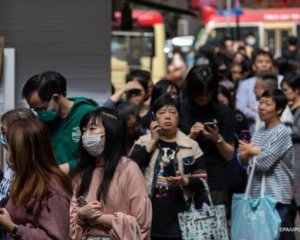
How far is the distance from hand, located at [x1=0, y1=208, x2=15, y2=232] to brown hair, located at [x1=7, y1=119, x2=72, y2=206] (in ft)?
0.32

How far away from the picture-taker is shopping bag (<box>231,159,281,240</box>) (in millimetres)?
7395

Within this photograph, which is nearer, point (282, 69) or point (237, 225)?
point (237, 225)

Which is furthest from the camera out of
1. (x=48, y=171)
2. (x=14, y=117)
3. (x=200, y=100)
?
(x=200, y=100)

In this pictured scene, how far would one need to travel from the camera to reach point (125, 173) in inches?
210

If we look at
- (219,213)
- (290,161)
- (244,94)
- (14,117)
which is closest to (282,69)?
(244,94)

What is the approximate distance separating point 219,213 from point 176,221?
1.07ft

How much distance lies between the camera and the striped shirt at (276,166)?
7.63 m

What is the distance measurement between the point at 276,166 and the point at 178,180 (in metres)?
1.51

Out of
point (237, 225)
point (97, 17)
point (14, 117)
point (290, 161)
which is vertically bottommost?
point (237, 225)

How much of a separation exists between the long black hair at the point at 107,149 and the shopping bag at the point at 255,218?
2.34 meters

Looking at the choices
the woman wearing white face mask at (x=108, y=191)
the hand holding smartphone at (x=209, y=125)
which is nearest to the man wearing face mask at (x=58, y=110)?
the woman wearing white face mask at (x=108, y=191)

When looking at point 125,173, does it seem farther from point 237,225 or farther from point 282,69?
point 282,69

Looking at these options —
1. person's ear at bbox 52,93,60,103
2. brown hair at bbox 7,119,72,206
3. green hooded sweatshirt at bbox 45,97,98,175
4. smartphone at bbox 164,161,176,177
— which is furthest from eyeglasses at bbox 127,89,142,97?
brown hair at bbox 7,119,72,206

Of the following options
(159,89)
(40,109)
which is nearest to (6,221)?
(40,109)
